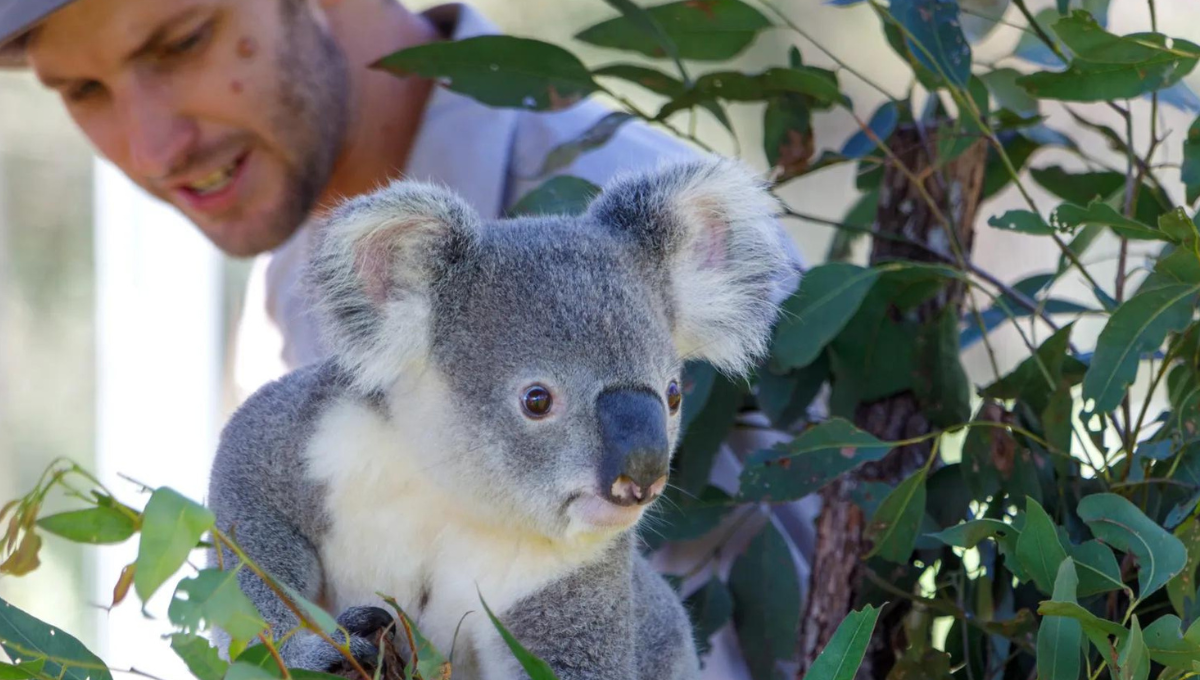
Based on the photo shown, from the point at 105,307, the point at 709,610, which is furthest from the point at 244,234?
the point at 105,307

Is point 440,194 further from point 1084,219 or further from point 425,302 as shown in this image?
point 1084,219

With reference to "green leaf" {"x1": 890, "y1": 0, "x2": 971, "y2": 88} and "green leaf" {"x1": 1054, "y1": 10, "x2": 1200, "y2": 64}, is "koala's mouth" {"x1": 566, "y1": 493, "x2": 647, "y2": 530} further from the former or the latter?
"green leaf" {"x1": 890, "y1": 0, "x2": 971, "y2": 88}

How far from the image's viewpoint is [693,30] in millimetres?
2068

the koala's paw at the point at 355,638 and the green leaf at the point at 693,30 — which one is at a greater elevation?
the green leaf at the point at 693,30

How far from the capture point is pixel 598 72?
2.04 metres

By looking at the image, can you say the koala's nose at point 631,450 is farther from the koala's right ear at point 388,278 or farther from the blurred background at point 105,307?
the blurred background at point 105,307

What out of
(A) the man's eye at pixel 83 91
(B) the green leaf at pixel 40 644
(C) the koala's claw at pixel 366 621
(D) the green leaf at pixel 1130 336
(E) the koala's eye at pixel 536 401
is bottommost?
(C) the koala's claw at pixel 366 621

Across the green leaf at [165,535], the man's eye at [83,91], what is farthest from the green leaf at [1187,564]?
the man's eye at [83,91]

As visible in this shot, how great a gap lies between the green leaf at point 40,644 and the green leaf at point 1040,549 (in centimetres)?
88

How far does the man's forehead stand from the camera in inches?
90.5

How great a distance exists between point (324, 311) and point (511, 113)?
4.90 ft

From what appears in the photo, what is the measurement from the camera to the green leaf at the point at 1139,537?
129 centimetres

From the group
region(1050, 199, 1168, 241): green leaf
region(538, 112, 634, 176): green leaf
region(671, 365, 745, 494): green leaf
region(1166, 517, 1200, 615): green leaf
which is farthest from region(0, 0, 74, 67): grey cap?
region(1166, 517, 1200, 615): green leaf

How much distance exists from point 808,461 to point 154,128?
4.54 ft
